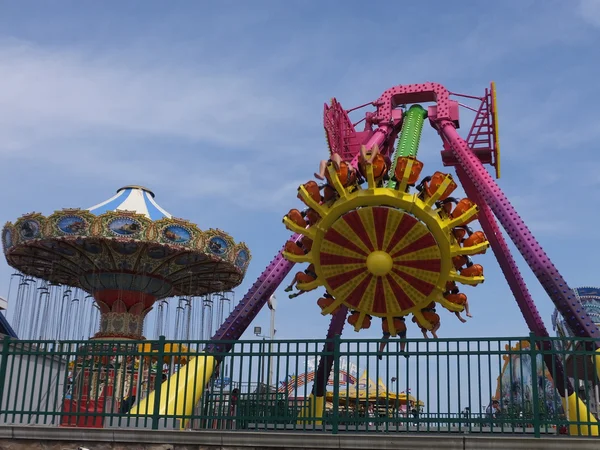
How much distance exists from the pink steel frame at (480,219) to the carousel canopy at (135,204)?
10.0 m

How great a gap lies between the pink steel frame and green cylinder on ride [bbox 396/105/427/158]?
1.25ft

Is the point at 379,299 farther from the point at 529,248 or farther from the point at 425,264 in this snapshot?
the point at 529,248

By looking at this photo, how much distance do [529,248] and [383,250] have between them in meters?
4.07

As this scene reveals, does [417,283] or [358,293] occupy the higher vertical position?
[417,283]

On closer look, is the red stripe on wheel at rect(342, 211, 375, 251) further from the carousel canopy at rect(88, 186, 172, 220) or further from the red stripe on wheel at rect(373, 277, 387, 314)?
the carousel canopy at rect(88, 186, 172, 220)

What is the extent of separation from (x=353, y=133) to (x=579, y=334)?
9.18m

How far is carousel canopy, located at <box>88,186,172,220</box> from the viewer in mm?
27172

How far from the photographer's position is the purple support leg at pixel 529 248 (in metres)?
15.8

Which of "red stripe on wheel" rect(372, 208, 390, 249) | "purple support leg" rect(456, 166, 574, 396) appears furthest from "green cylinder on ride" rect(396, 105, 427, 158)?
"red stripe on wheel" rect(372, 208, 390, 249)

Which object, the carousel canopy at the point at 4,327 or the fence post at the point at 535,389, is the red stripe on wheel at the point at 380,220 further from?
the carousel canopy at the point at 4,327

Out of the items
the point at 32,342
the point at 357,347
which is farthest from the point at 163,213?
the point at 357,347

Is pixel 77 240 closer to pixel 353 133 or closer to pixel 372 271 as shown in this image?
pixel 353 133

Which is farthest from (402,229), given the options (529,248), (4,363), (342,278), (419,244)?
(4,363)

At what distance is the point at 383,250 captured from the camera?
15.2 metres
